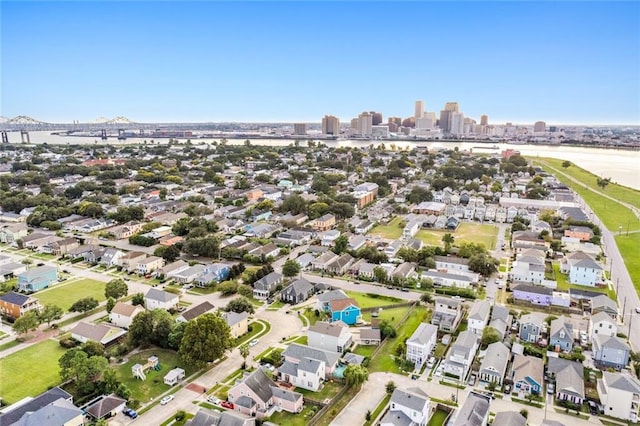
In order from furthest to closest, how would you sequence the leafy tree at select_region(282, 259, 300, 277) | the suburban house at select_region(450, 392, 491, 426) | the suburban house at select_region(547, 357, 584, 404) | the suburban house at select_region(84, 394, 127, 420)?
the leafy tree at select_region(282, 259, 300, 277) → the suburban house at select_region(547, 357, 584, 404) → the suburban house at select_region(84, 394, 127, 420) → the suburban house at select_region(450, 392, 491, 426)

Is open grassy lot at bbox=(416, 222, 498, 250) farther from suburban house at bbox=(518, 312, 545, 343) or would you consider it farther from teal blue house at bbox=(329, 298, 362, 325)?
teal blue house at bbox=(329, 298, 362, 325)

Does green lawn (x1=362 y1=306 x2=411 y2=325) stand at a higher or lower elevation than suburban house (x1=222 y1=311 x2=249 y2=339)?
lower

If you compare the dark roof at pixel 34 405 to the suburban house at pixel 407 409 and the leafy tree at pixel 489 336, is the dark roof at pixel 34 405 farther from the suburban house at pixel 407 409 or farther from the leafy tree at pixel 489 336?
the leafy tree at pixel 489 336

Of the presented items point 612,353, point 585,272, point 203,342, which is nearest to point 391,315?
point 612,353

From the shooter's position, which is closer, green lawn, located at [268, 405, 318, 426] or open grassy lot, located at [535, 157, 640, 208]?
green lawn, located at [268, 405, 318, 426]

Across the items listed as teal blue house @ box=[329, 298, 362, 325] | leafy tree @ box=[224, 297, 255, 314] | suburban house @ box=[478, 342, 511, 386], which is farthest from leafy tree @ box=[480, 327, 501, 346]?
leafy tree @ box=[224, 297, 255, 314]

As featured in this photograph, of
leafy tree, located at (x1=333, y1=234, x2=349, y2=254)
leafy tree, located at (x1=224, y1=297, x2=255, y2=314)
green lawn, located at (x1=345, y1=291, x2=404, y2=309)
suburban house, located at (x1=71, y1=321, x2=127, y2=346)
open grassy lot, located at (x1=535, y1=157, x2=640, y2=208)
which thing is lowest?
green lawn, located at (x1=345, y1=291, x2=404, y2=309)

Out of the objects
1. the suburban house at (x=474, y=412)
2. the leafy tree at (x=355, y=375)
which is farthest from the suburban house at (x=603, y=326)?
the leafy tree at (x=355, y=375)

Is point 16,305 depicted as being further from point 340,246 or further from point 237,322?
point 340,246
